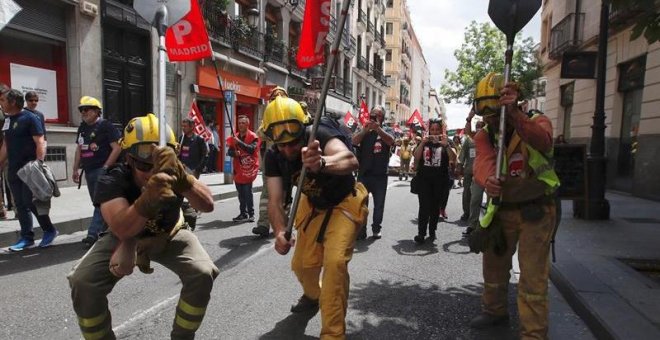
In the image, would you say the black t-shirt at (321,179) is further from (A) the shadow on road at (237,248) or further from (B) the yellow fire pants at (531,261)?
(A) the shadow on road at (237,248)

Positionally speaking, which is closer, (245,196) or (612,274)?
(612,274)

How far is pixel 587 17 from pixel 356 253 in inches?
598

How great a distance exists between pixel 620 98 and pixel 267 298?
1353cm

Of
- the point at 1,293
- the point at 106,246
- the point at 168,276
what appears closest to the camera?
the point at 106,246

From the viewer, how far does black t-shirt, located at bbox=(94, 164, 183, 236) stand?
2611 mm

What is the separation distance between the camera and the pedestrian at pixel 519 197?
301cm

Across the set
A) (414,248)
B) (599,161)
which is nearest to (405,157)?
(599,161)

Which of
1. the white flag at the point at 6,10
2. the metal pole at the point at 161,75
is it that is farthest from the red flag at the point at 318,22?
the white flag at the point at 6,10

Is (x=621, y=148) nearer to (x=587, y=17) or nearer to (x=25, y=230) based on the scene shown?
(x=587, y=17)

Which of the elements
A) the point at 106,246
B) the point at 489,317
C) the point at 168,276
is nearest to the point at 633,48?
the point at 489,317

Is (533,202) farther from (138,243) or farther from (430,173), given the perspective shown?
(430,173)

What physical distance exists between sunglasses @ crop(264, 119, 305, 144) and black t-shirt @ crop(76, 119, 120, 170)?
3.61 meters

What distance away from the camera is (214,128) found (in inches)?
628

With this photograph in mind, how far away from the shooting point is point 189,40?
730 centimetres
